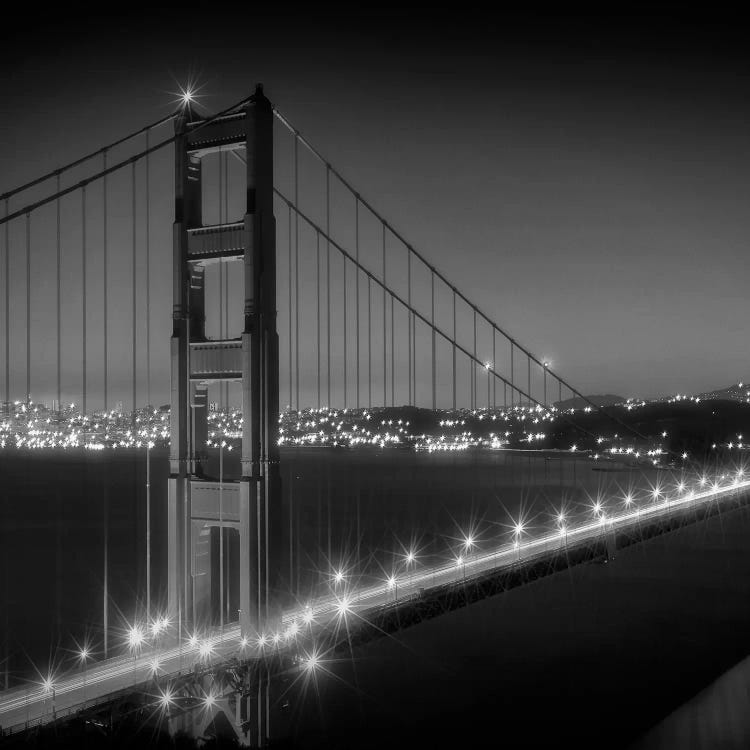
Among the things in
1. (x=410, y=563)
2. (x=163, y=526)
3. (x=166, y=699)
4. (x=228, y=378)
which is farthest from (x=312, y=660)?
(x=163, y=526)

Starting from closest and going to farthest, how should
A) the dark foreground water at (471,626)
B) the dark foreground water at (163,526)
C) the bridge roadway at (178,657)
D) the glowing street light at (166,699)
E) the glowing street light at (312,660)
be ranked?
the bridge roadway at (178,657), the glowing street light at (166,699), the glowing street light at (312,660), the dark foreground water at (471,626), the dark foreground water at (163,526)

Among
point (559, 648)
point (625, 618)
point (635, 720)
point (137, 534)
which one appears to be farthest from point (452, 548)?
point (635, 720)

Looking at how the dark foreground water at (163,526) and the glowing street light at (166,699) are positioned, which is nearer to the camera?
the glowing street light at (166,699)

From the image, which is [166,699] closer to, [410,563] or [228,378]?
[228,378]

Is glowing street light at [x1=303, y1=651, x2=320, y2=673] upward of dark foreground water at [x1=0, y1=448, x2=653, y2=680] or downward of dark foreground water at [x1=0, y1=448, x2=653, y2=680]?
upward

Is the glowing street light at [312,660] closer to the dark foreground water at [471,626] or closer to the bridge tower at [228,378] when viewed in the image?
the bridge tower at [228,378]

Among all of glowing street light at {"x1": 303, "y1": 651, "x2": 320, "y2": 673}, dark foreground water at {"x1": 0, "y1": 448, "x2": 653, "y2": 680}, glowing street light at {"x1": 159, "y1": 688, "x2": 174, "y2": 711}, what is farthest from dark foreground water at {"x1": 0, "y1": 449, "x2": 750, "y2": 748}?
glowing street light at {"x1": 159, "y1": 688, "x2": 174, "y2": 711}

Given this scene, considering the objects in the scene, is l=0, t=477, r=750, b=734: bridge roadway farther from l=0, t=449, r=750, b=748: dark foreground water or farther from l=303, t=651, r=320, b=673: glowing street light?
l=0, t=449, r=750, b=748: dark foreground water

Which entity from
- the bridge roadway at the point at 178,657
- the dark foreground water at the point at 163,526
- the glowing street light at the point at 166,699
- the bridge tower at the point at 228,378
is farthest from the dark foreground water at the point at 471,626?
the glowing street light at the point at 166,699
